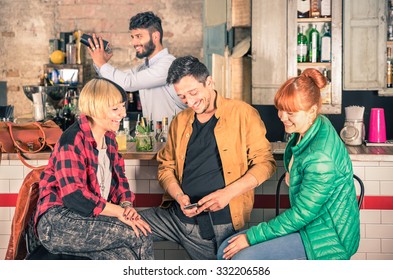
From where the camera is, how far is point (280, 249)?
9.11 ft

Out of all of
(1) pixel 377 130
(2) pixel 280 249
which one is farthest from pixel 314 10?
(2) pixel 280 249

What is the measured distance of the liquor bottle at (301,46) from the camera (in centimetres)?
647

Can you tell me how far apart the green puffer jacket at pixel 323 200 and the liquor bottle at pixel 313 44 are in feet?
12.5

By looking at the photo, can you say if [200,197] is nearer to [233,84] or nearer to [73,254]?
[73,254]

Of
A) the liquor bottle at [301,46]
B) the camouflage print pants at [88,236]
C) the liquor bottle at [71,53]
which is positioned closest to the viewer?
the camouflage print pants at [88,236]

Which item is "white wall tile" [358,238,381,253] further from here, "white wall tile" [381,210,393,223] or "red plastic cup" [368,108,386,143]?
"red plastic cup" [368,108,386,143]

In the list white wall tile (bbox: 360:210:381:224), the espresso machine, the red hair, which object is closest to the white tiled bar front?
white wall tile (bbox: 360:210:381:224)

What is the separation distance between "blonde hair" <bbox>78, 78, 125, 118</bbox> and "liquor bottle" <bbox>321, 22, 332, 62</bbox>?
12.7 ft

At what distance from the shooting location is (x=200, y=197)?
319 cm

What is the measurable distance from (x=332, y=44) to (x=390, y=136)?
1290 millimetres

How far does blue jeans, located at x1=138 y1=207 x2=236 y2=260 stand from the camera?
321 cm

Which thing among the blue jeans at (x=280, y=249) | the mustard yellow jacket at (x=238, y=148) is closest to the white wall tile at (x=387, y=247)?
the mustard yellow jacket at (x=238, y=148)

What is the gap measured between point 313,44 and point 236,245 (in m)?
3.95

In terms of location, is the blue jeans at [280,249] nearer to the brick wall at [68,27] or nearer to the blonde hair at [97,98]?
the blonde hair at [97,98]
